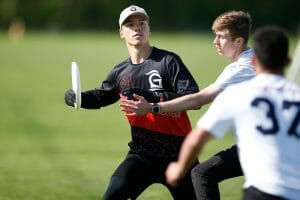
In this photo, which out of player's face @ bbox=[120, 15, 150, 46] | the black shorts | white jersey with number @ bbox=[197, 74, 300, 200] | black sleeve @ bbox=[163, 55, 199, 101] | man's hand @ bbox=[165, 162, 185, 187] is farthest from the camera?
player's face @ bbox=[120, 15, 150, 46]

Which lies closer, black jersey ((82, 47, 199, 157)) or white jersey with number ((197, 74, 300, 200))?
white jersey with number ((197, 74, 300, 200))

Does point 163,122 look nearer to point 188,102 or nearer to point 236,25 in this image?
point 188,102

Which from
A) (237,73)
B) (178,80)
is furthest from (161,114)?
(237,73)

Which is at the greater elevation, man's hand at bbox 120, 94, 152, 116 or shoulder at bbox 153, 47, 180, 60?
shoulder at bbox 153, 47, 180, 60

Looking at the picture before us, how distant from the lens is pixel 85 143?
61.5 feet

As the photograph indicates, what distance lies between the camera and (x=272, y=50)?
5.54m

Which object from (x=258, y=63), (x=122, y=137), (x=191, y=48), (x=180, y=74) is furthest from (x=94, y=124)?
(x=191, y=48)

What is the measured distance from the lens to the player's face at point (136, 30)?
8005 millimetres

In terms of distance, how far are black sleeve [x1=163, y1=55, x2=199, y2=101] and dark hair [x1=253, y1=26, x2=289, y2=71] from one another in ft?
6.68

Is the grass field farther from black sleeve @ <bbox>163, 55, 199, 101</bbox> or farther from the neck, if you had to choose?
black sleeve @ <bbox>163, 55, 199, 101</bbox>

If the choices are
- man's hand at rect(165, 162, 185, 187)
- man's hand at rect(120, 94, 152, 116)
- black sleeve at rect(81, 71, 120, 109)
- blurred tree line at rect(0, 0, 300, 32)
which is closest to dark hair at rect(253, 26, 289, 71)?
man's hand at rect(165, 162, 185, 187)

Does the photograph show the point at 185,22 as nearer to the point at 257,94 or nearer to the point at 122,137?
the point at 122,137

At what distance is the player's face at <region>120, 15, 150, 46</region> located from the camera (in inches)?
315

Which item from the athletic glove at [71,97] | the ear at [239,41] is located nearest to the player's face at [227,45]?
the ear at [239,41]
